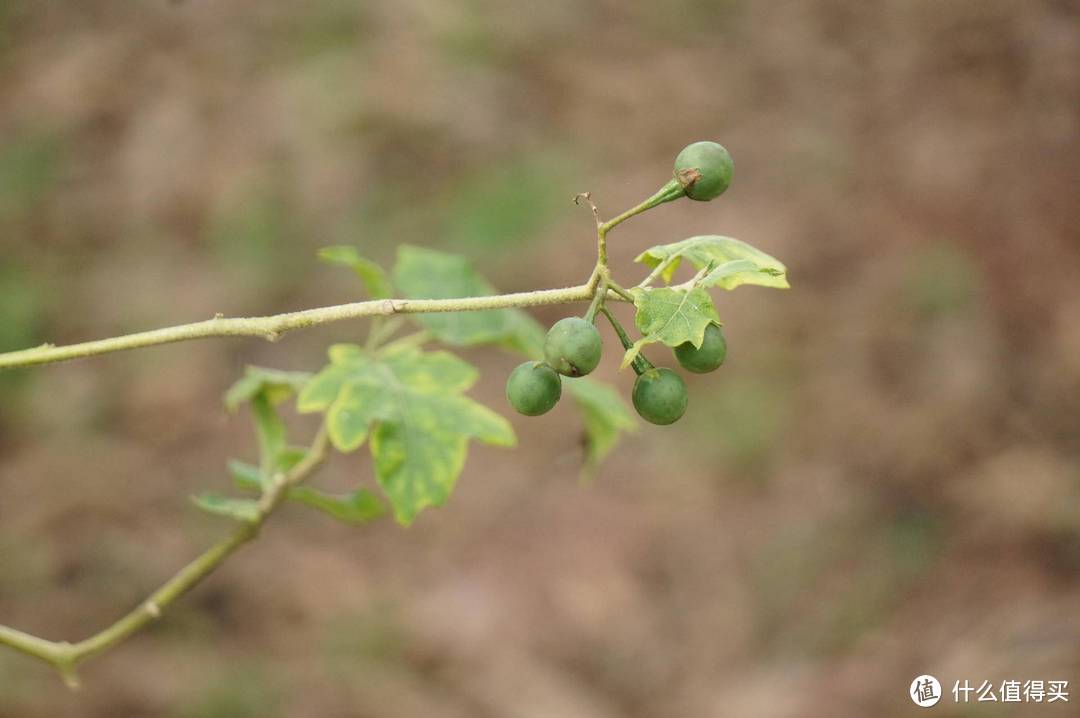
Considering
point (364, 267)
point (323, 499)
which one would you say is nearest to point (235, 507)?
point (323, 499)

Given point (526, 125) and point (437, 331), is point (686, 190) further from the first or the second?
point (526, 125)

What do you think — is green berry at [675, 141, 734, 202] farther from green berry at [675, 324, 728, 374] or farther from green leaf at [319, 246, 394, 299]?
green leaf at [319, 246, 394, 299]

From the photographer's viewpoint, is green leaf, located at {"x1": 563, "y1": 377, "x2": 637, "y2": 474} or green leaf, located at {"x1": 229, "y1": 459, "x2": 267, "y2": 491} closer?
green leaf, located at {"x1": 229, "y1": 459, "x2": 267, "y2": 491}

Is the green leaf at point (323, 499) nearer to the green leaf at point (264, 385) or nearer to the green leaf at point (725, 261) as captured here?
the green leaf at point (264, 385)

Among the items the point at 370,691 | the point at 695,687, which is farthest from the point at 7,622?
the point at 695,687
